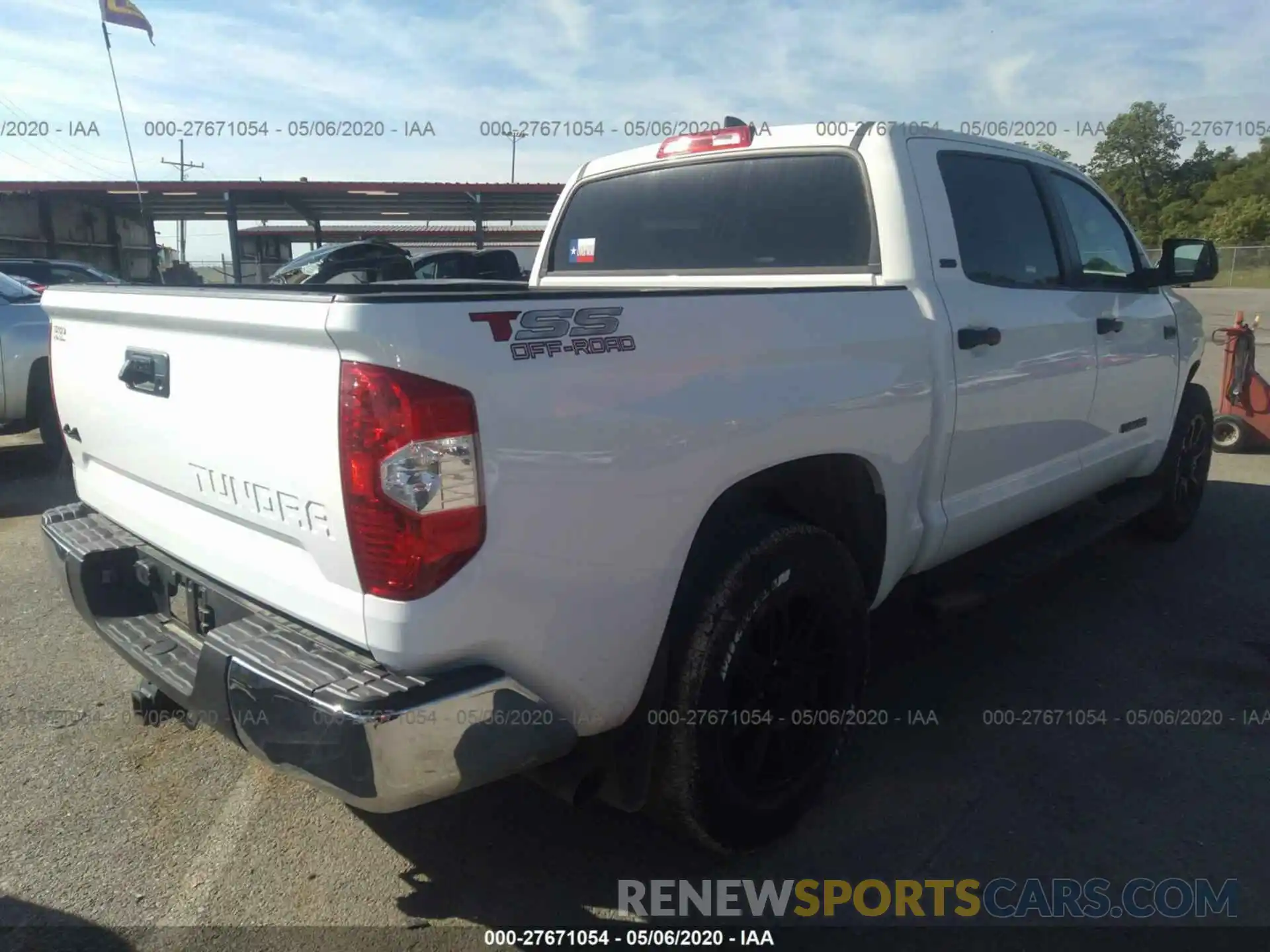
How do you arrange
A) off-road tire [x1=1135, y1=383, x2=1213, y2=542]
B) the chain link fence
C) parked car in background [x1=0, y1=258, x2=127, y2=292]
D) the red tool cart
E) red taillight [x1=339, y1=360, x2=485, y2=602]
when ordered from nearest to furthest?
red taillight [x1=339, y1=360, x2=485, y2=602]
off-road tire [x1=1135, y1=383, x2=1213, y2=542]
the red tool cart
parked car in background [x1=0, y1=258, x2=127, y2=292]
the chain link fence

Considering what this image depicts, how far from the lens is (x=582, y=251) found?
4.21 metres

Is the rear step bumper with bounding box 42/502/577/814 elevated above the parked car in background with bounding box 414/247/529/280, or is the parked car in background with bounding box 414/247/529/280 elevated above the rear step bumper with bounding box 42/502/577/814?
the rear step bumper with bounding box 42/502/577/814

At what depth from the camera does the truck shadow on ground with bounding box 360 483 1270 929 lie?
2.62 m

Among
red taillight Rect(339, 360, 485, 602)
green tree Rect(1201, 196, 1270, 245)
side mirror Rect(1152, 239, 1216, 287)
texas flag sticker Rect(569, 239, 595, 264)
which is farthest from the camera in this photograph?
green tree Rect(1201, 196, 1270, 245)

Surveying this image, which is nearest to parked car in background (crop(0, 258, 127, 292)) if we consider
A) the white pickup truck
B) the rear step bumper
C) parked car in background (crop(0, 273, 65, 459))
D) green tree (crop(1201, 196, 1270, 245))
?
parked car in background (crop(0, 273, 65, 459))

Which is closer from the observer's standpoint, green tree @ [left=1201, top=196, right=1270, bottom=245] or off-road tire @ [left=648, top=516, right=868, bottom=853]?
off-road tire @ [left=648, top=516, right=868, bottom=853]

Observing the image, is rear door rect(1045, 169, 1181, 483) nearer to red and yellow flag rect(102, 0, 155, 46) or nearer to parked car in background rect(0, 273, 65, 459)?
parked car in background rect(0, 273, 65, 459)

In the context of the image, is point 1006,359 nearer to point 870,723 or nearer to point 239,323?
point 870,723

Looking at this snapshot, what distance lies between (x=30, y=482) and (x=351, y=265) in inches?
240

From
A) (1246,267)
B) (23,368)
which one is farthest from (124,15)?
(1246,267)

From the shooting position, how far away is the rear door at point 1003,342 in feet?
10.4

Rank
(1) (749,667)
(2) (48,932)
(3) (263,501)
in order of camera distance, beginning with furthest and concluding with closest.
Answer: (1) (749,667), (2) (48,932), (3) (263,501)

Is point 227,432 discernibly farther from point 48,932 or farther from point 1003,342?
point 1003,342

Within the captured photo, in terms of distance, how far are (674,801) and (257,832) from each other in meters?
1.25
